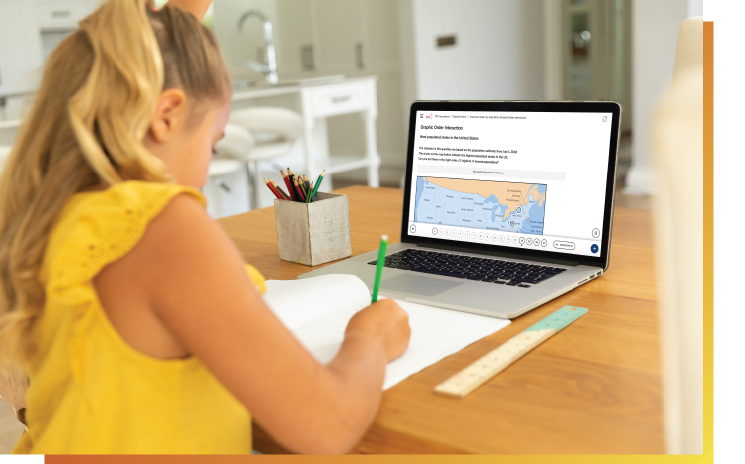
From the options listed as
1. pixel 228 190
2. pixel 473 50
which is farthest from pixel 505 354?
pixel 473 50

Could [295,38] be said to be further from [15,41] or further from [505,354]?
[505,354]

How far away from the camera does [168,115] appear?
657 mm

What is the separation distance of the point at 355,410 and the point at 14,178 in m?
0.37

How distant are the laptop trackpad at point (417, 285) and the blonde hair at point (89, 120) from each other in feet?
1.34

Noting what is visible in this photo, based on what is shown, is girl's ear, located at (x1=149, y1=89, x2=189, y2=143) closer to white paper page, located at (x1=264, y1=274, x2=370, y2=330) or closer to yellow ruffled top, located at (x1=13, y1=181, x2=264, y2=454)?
yellow ruffled top, located at (x1=13, y1=181, x2=264, y2=454)

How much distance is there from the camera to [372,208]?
1.54 meters

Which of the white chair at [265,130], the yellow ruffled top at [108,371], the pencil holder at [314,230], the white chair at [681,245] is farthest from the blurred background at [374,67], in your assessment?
the white chair at [681,245]

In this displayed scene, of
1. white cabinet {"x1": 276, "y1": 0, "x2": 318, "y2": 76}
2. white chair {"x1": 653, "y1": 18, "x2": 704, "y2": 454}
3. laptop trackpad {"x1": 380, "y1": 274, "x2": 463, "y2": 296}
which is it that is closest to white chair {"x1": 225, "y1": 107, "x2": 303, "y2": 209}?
laptop trackpad {"x1": 380, "y1": 274, "x2": 463, "y2": 296}

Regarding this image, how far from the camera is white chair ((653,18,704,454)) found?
40 cm

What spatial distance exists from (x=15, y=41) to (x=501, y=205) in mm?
5044

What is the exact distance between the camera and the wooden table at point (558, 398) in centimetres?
60

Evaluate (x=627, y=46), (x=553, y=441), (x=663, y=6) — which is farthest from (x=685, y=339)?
(x=627, y=46)

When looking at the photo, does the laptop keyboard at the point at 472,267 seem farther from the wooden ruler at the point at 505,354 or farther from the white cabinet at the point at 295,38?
the white cabinet at the point at 295,38

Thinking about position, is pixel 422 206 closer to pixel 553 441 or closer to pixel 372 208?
pixel 372 208
